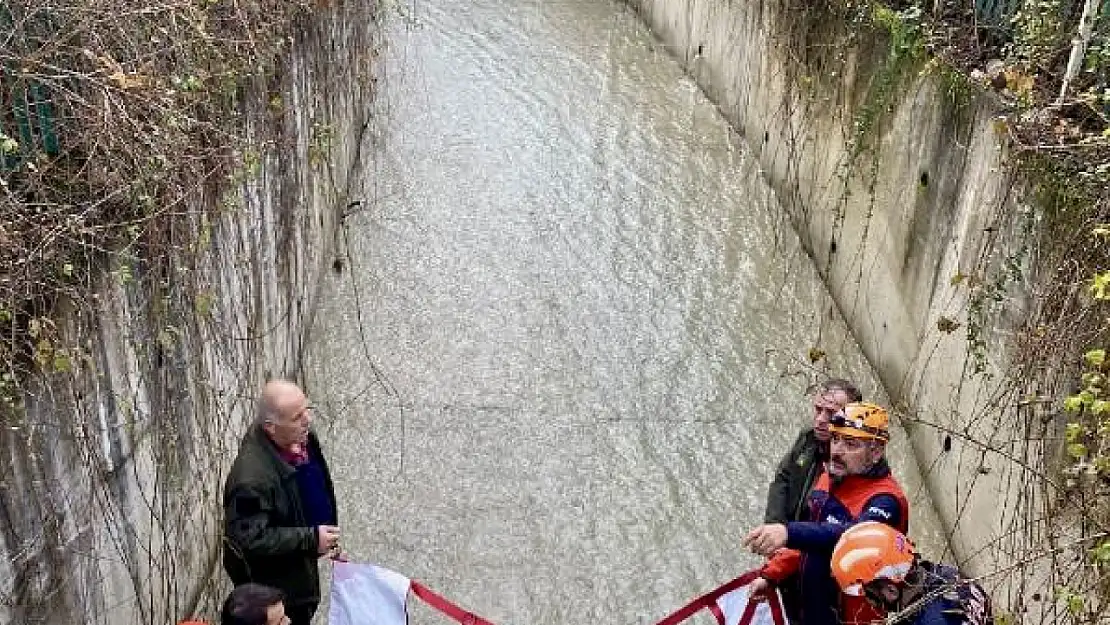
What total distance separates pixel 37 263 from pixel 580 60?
9576 millimetres

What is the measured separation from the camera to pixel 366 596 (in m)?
4.32

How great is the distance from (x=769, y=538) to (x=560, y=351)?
351 centimetres

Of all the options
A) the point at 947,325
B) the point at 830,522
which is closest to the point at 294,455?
the point at 830,522

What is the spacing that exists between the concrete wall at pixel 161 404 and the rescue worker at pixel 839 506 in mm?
2330

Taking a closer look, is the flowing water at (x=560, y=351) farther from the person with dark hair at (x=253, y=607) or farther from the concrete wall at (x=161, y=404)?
the person with dark hair at (x=253, y=607)

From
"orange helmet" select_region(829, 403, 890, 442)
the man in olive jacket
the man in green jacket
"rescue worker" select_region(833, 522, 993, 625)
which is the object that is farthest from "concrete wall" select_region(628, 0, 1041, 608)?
the man in olive jacket

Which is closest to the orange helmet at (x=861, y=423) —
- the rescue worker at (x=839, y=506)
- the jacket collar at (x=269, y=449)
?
the rescue worker at (x=839, y=506)

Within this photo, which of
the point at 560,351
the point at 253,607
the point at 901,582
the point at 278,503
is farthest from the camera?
the point at 560,351

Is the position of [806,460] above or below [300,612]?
above

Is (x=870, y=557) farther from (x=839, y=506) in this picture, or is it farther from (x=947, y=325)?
(x=947, y=325)

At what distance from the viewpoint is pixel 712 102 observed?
37.4ft

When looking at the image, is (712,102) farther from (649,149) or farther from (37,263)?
(37,263)

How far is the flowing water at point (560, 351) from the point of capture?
Answer: 18.7ft

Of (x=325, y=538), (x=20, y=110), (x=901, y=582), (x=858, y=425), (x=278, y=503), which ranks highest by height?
(x=20, y=110)
